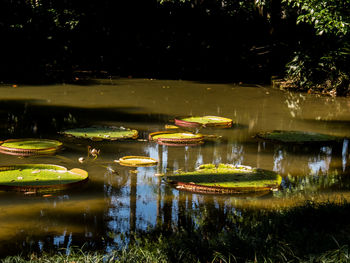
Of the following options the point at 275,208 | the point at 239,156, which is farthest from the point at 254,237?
the point at 239,156

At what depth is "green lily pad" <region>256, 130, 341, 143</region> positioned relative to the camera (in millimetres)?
6008

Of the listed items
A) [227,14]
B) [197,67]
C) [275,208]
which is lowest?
[275,208]

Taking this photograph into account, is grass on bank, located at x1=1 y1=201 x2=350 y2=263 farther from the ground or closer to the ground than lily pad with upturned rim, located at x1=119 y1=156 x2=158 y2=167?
closer to the ground

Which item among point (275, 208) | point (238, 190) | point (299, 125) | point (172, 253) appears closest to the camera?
point (172, 253)

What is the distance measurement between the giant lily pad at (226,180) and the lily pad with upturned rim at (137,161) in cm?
46

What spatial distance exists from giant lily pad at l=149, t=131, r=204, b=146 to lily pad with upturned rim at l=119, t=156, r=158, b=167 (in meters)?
0.71

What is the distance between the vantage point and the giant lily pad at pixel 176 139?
568 centimetres

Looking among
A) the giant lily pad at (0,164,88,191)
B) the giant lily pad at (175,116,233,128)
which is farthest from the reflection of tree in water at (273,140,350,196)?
the giant lily pad at (0,164,88,191)

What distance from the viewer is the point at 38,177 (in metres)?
4.12

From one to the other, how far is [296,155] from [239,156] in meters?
0.67

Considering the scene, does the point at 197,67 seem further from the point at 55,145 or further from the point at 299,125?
the point at 55,145

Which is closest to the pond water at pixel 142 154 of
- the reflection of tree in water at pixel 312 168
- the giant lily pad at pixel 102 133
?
the reflection of tree in water at pixel 312 168

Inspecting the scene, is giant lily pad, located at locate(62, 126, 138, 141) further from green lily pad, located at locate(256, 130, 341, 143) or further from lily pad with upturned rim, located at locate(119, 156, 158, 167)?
green lily pad, located at locate(256, 130, 341, 143)

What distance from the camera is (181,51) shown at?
15.9 metres
